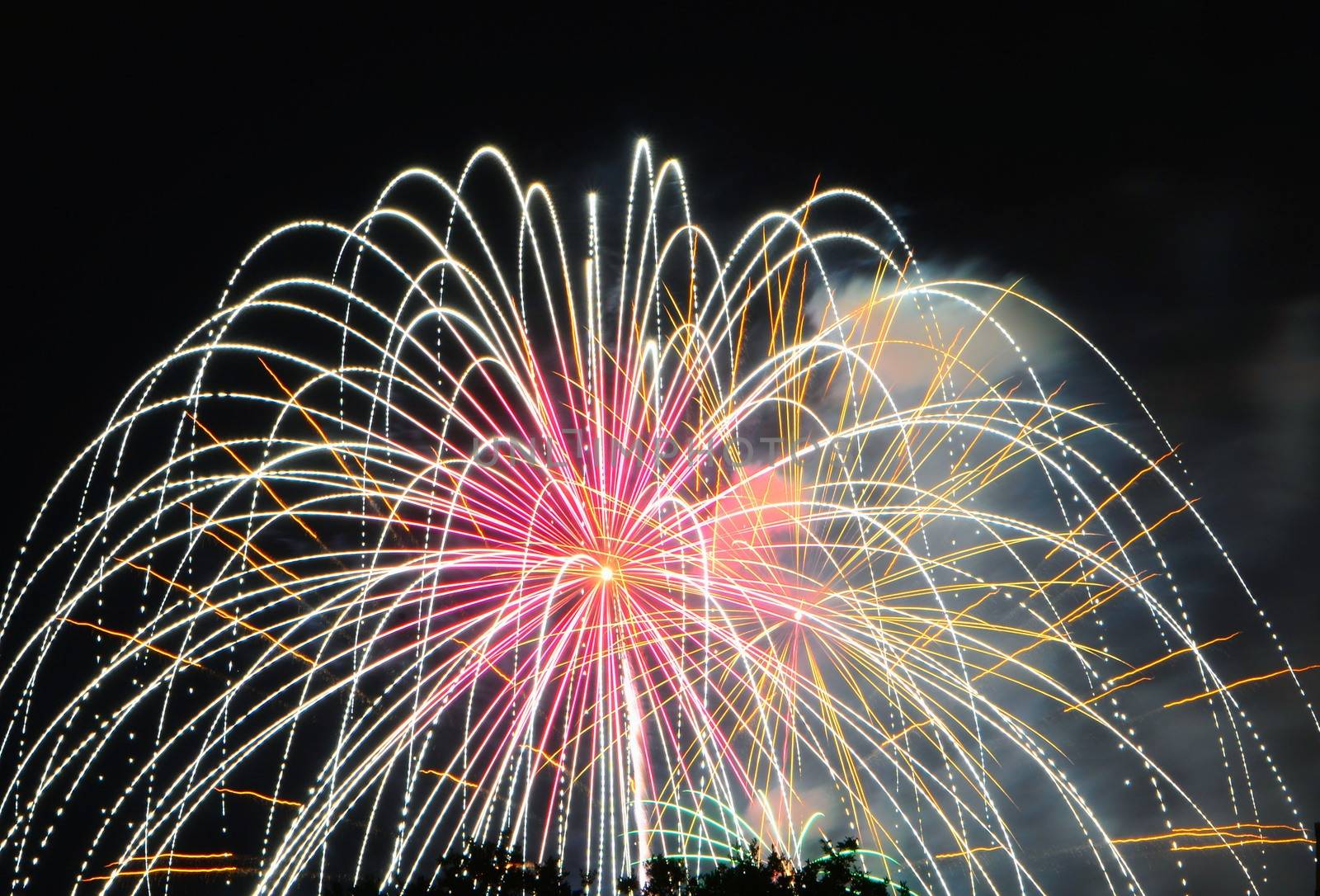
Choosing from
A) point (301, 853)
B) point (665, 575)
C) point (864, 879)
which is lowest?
point (864, 879)

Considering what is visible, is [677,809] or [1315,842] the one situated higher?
[677,809]

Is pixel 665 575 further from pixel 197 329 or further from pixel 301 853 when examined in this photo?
pixel 197 329

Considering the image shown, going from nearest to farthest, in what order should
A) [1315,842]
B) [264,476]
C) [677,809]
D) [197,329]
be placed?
[1315,842], [264,476], [677,809], [197,329]

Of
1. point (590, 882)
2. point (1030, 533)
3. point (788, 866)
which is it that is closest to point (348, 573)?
point (590, 882)

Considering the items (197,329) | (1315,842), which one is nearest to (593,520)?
(197,329)

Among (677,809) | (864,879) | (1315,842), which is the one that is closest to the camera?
(1315,842)

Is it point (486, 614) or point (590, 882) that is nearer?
point (590, 882)

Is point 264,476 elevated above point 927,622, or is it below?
above

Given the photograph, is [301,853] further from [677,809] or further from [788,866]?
[788,866]

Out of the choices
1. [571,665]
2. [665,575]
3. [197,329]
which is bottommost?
[571,665]
